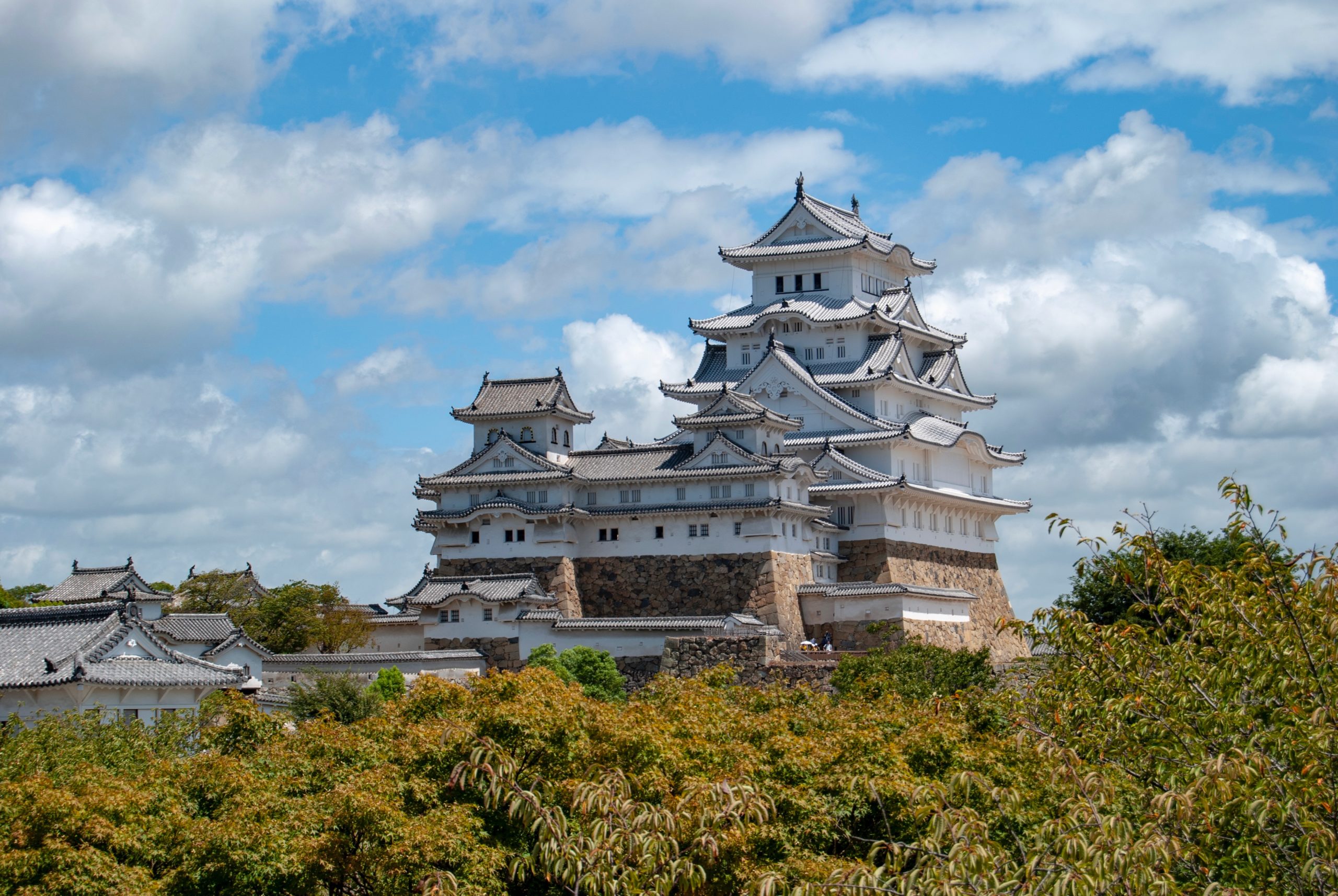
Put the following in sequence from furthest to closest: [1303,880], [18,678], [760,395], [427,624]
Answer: [760,395], [427,624], [18,678], [1303,880]

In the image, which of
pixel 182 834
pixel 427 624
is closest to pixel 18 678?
pixel 182 834

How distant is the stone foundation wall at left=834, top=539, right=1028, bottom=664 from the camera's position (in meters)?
61.8

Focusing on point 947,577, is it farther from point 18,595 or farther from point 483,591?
point 18,595

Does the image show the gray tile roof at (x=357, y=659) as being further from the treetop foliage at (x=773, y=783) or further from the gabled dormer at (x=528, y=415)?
the treetop foliage at (x=773, y=783)

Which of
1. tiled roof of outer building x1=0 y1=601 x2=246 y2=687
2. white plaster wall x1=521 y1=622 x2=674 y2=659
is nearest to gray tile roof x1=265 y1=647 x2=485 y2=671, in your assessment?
white plaster wall x1=521 y1=622 x2=674 y2=659

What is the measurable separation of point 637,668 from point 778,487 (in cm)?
921

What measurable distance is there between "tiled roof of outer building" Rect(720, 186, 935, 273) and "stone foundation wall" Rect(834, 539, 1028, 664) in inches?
590

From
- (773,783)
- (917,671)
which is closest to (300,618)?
(917,671)

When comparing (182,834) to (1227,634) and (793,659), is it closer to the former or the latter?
(1227,634)

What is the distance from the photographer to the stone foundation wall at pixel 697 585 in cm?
5778

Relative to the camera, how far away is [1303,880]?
14.2 metres

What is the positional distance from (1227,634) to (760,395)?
166ft

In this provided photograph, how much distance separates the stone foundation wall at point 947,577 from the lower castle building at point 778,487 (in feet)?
0.34

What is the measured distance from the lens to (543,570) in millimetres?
61156
